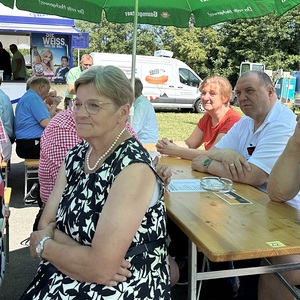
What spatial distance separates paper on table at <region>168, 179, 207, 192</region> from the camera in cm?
233

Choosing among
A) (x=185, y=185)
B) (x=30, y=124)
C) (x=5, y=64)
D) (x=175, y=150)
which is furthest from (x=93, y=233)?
(x=5, y=64)

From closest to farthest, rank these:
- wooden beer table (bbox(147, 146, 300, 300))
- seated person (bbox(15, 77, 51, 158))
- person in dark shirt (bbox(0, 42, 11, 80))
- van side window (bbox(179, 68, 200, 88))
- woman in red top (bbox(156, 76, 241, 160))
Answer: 1. wooden beer table (bbox(147, 146, 300, 300))
2. woman in red top (bbox(156, 76, 241, 160))
3. seated person (bbox(15, 77, 51, 158))
4. person in dark shirt (bbox(0, 42, 11, 80))
5. van side window (bbox(179, 68, 200, 88))

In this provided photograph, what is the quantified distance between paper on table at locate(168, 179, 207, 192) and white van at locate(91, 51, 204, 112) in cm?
1329

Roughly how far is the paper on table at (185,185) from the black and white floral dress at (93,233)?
2.25 feet

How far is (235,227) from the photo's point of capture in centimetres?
173

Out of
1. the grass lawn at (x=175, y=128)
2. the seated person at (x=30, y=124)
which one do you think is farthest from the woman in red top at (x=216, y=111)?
the grass lawn at (x=175, y=128)

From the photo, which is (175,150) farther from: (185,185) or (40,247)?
(40,247)

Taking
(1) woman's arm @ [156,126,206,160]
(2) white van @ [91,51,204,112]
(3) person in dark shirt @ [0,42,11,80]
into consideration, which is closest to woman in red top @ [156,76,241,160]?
(1) woman's arm @ [156,126,206,160]

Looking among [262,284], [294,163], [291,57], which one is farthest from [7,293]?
[291,57]

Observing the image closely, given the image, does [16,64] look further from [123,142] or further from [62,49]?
[123,142]

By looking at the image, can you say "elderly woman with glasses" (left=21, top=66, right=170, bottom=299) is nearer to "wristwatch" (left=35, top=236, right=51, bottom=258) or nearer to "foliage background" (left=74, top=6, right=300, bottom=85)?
"wristwatch" (left=35, top=236, right=51, bottom=258)

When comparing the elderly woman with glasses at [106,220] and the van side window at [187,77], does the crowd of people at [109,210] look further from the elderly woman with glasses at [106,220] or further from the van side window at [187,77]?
the van side window at [187,77]

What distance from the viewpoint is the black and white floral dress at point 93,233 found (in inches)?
60.2

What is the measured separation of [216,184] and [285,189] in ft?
1.50
